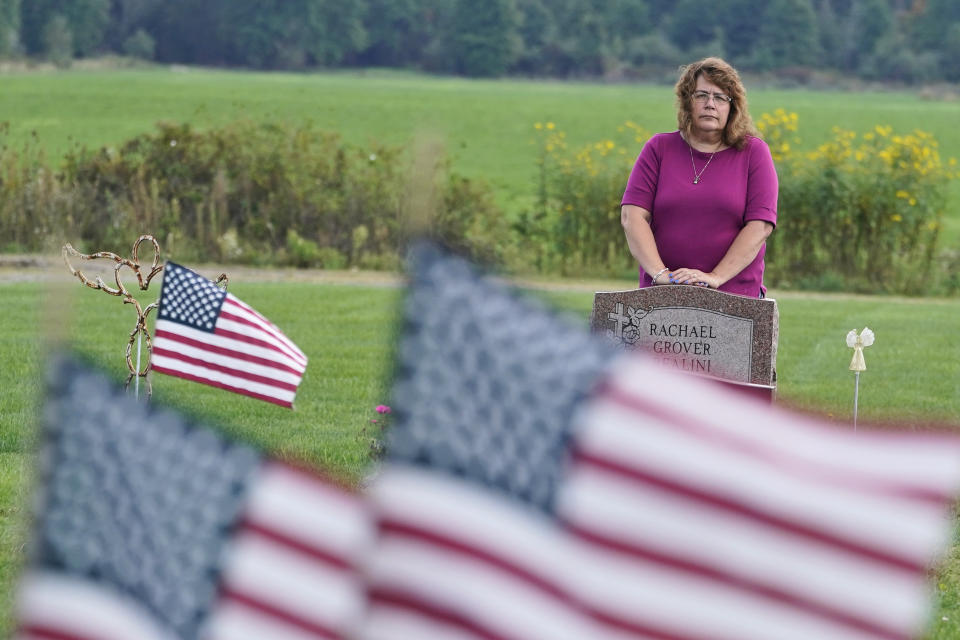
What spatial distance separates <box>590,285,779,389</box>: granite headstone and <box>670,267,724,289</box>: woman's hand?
0.03 m

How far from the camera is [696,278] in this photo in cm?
Answer: 655

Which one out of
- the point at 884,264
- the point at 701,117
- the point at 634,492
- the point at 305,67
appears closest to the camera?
the point at 634,492

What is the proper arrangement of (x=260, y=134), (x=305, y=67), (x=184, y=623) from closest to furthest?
(x=184, y=623)
(x=260, y=134)
(x=305, y=67)

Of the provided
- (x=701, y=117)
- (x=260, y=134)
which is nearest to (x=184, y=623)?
(x=701, y=117)

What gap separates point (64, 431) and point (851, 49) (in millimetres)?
112374

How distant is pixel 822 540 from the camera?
7.24ft

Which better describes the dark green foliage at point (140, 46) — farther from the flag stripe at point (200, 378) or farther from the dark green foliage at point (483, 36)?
the flag stripe at point (200, 378)

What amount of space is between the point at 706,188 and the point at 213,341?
2531mm

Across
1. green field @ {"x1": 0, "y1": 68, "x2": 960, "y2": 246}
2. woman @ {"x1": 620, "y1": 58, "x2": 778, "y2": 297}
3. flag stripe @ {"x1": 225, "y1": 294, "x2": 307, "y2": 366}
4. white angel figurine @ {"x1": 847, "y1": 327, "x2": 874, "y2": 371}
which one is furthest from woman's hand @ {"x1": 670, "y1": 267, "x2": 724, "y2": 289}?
green field @ {"x1": 0, "y1": 68, "x2": 960, "y2": 246}

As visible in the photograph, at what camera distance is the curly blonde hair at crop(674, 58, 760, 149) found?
6.52 metres

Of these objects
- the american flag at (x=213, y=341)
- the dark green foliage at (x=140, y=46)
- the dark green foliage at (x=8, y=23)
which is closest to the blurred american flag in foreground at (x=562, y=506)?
the american flag at (x=213, y=341)

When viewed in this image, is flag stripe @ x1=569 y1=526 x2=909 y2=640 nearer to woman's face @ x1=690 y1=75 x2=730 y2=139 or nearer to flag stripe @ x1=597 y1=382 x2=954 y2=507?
flag stripe @ x1=597 y1=382 x2=954 y2=507

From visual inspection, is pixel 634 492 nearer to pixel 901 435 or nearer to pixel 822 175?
pixel 901 435

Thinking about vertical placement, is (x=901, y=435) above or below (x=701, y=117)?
below
